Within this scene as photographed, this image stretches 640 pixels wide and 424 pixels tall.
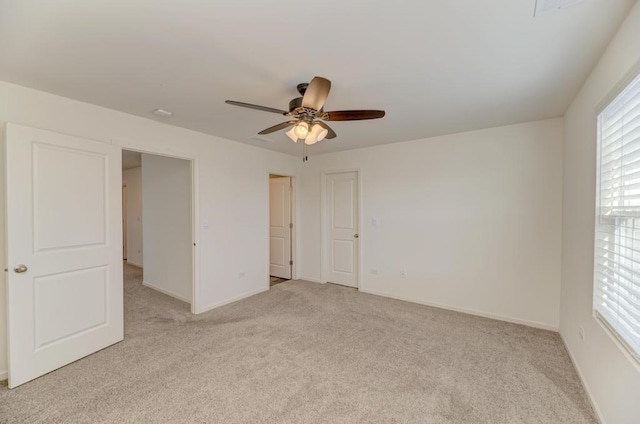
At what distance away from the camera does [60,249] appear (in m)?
2.36

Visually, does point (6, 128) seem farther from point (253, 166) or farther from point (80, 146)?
point (253, 166)

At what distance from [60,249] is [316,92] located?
261cm

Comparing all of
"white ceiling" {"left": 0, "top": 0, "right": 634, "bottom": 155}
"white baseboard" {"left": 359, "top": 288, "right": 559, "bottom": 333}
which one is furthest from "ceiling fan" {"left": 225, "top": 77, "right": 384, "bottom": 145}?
"white baseboard" {"left": 359, "top": 288, "right": 559, "bottom": 333}

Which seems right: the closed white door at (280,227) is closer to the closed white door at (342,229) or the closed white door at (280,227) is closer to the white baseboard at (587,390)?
the closed white door at (342,229)

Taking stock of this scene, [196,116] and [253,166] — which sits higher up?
[196,116]

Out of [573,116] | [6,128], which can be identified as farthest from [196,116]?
[573,116]

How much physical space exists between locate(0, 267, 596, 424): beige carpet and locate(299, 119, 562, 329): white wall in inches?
18.5

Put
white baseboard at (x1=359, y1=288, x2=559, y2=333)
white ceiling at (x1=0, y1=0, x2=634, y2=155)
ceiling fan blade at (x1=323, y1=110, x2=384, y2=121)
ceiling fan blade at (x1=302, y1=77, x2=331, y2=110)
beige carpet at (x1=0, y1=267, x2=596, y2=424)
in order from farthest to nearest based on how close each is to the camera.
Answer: white baseboard at (x1=359, y1=288, x2=559, y2=333), ceiling fan blade at (x1=323, y1=110, x2=384, y2=121), beige carpet at (x1=0, y1=267, x2=596, y2=424), ceiling fan blade at (x1=302, y1=77, x2=331, y2=110), white ceiling at (x1=0, y1=0, x2=634, y2=155)

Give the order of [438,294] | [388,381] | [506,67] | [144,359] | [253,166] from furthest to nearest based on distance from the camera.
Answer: [253,166]
[438,294]
[144,359]
[388,381]
[506,67]

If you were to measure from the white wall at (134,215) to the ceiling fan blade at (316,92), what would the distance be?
6139 mm

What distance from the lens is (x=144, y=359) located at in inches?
96.6

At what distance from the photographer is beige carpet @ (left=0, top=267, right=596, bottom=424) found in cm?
182

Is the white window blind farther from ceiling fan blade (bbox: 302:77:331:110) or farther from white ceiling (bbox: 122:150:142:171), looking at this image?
white ceiling (bbox: 122:150:142:171)

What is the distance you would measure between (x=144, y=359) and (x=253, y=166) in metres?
2.90
